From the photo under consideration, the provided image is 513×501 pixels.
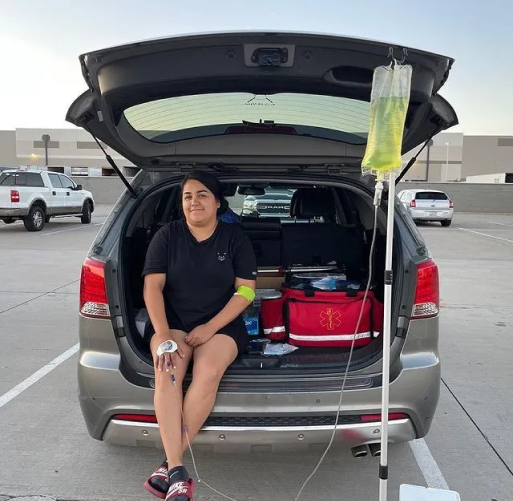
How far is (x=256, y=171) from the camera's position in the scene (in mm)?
3008

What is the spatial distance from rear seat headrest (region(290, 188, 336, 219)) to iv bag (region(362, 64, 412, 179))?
2583 mm

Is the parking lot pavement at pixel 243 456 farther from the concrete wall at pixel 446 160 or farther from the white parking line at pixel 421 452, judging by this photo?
the concrete wall at pixel 446 160

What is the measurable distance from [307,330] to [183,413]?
0.96m

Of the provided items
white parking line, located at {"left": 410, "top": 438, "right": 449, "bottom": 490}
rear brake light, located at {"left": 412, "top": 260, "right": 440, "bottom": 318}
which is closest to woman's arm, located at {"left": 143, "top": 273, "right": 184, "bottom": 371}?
rear brake light, located at {"left": 412, "top": 260, "right": 440, "bottom": 318}

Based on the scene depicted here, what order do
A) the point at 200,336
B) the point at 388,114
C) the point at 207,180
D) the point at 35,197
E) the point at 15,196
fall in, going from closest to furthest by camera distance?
1. the point at 388,114
2. the point at 200,336
3. the point at 207,180
4. the point at 15,196
5. the point at 35,197

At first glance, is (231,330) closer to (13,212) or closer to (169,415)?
(169,415)

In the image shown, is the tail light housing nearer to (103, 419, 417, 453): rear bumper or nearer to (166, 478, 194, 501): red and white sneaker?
(103, 419, 417, 453): rear bumper

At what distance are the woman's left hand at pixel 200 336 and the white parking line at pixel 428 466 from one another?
1389 millimetres

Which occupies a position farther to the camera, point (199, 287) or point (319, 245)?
point (319, 245)

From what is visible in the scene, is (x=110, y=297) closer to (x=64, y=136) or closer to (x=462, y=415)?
(x=462, y=415)

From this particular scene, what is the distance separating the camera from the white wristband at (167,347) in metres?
2.40

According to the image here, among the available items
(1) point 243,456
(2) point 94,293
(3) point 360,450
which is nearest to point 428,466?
(3) point 360,450

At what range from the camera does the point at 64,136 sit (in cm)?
5609

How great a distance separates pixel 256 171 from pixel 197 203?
47 centimetres
